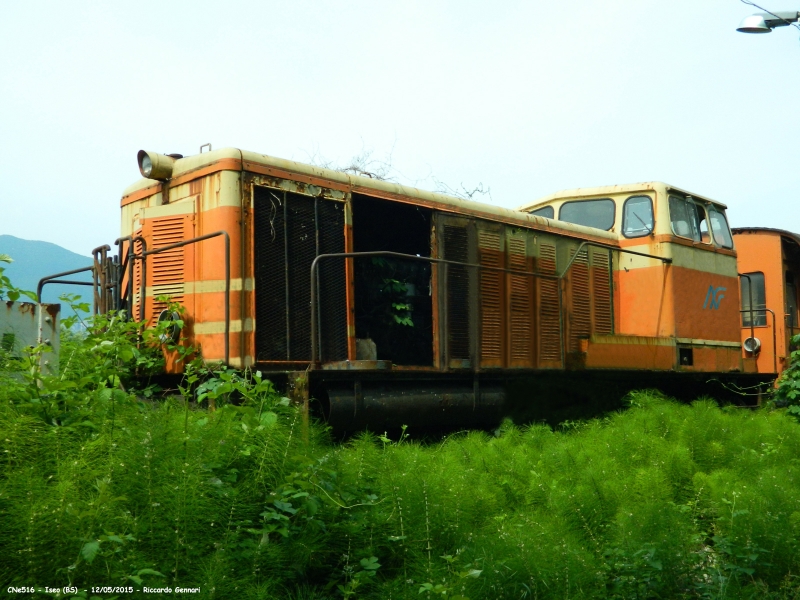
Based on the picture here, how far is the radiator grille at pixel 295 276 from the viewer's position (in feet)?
19.9

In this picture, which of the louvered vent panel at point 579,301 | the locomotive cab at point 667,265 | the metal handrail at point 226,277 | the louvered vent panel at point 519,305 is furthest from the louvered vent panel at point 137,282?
the locomotive cab at point 667,265

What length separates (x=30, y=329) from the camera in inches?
163

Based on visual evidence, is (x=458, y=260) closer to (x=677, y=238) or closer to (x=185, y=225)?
(x=185, y=225)

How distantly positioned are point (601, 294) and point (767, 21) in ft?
10.6

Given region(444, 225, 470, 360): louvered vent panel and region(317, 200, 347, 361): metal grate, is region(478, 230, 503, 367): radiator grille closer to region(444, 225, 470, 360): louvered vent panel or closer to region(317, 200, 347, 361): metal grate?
region(444, 225, 470, 360): louvered vent panel

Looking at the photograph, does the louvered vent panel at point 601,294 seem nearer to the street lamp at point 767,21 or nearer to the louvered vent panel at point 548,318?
the louvered vent panel at point 548,318

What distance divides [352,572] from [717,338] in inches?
287

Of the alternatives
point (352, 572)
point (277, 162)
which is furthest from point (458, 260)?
point (352, 572)

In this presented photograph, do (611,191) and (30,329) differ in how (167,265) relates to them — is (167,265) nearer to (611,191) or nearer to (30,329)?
(30,329)

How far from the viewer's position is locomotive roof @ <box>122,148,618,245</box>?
238 inches

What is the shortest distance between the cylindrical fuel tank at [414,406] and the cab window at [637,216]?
2977 mm

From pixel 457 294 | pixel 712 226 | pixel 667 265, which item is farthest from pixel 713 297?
pixel 457 294

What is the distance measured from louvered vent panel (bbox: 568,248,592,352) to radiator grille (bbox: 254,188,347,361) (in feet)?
9.35

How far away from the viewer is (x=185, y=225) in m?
6.25
